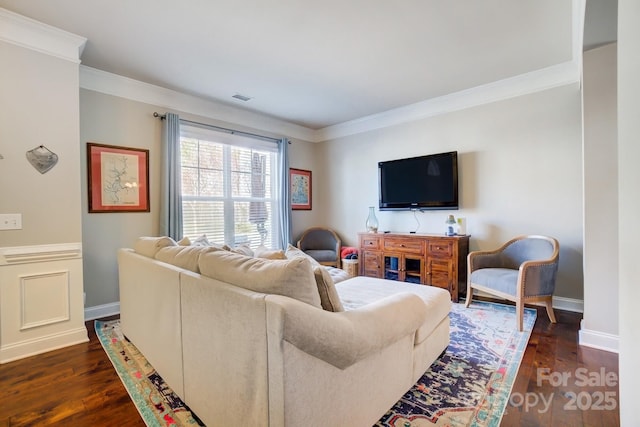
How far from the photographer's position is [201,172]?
4184 mm

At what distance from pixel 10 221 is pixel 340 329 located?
114 inches

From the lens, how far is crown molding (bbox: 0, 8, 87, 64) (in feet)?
7.82

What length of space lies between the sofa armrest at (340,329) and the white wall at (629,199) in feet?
2.63

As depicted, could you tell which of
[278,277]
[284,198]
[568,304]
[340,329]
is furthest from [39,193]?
[568,304]

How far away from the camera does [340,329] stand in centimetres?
121

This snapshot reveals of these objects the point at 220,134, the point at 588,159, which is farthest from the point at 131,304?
the point at 588,159

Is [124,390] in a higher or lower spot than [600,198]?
lower

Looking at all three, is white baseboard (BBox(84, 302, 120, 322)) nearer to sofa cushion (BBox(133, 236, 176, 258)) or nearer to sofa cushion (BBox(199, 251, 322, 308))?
sofa cushion (BBox(133, 236, 176, 258))

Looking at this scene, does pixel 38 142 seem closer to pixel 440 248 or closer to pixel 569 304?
pixel 440 248

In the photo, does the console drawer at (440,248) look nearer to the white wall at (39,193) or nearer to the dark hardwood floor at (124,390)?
the dark hardwood floor at (124,390)

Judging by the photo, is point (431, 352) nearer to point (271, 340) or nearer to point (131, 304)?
point (271, 340)

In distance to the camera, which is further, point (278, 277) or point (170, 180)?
point (170, 180)

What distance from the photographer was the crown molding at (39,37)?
238cm

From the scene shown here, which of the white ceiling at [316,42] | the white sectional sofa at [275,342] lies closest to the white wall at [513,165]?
the white ceiling at [316,42]
